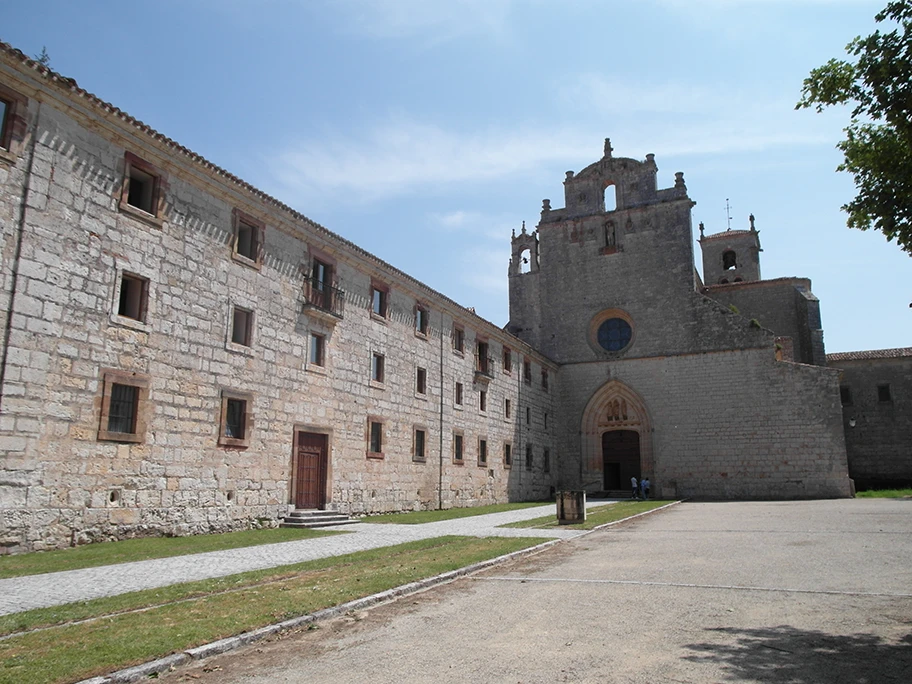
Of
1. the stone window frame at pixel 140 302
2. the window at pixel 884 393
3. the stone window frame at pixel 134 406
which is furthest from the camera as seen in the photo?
the window at pixel 884 393

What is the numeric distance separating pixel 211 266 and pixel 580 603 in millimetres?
12501

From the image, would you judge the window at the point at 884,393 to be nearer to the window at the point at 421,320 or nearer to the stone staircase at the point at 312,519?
the window at the point at 421,320

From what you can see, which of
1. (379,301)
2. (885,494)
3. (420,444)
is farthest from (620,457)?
(379,301)

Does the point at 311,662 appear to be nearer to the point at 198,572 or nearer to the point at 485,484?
the point at 198,572

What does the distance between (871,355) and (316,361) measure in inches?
1335

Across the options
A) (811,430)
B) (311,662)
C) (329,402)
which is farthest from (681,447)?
(311,662)

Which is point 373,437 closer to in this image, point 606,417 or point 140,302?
point 140,302

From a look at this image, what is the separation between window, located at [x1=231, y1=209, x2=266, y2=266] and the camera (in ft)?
56.5

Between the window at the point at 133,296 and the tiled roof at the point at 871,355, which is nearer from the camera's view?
the window at the point at 133,296

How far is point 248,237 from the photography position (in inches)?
701

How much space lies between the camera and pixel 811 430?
101 feet

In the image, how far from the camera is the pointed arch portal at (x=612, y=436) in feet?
116

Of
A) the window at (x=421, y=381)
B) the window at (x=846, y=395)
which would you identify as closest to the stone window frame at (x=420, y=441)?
the window at (x=421, y=381)

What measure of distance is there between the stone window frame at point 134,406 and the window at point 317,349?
5883 mm
